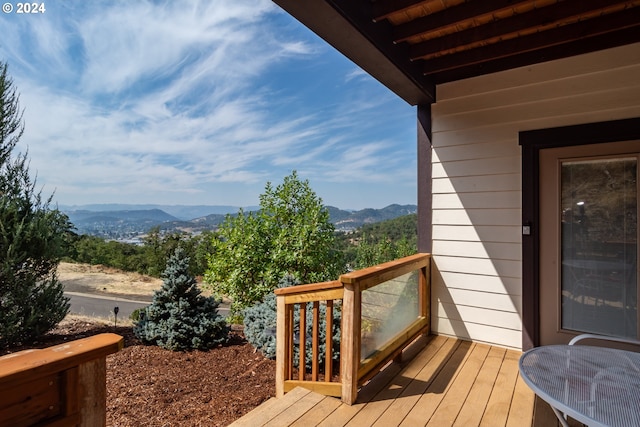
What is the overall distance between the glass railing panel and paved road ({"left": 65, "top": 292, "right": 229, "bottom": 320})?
6734mm

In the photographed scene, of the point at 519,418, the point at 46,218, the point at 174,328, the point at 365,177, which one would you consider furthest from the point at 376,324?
the point at 365,177

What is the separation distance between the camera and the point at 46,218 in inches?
201

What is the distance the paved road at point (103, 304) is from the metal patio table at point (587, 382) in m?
8.24

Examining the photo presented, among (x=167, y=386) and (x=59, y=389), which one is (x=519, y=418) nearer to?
(x=59, y=389)

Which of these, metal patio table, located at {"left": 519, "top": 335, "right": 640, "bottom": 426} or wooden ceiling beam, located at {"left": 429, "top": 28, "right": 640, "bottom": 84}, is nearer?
metal patio table, located at {"left": 519, "top": 335, "right": 640, "bottom": 426}

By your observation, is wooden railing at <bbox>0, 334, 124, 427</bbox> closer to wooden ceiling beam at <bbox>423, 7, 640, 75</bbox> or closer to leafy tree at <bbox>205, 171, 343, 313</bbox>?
wooden ceiling beam at <bbox>423, 7, 640, 75</bbox>

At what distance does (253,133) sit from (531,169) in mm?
→ 22875

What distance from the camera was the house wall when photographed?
288 centimetres

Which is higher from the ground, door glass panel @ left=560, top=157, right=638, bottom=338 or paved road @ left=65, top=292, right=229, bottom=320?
door glass panel @ left=560, top=157, right=638, bottom=338

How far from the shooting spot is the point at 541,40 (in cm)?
277

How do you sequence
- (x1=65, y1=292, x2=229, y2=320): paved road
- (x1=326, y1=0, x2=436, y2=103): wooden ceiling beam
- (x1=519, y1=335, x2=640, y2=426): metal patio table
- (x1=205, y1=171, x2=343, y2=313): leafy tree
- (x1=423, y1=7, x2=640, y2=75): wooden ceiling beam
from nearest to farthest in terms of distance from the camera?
(x1=519, y1=335, x2=640, y2=426): metal patio table < (x1=326, y1=0, x2=436, y2=103): wooden ceiling beam < (x1=423, y1=7, x2=640, y2=75): wooden ceiling beam < (x1=205, y1=171, x2=343, y2=313): leafy tree < (x1=65, y1=292, x2=229, y2=320): paved road

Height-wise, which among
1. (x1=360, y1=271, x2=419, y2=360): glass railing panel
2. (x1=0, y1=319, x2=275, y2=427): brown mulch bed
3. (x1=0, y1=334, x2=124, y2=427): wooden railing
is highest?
(x1=0, y1=334, x2=124, y2=427): wooden railing

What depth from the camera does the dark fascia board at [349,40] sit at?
189 cm

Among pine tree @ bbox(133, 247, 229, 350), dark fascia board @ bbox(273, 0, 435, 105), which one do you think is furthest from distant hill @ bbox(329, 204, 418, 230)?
dark fascia board @ bbox(273, 0, 435, 105)
